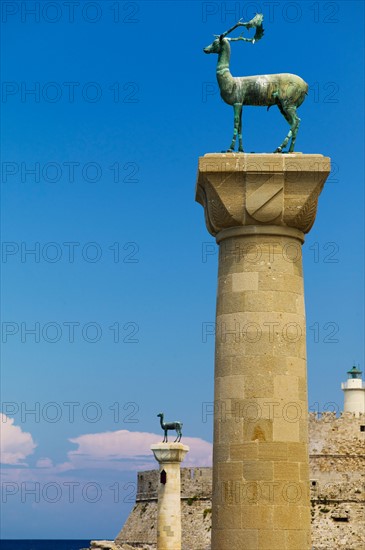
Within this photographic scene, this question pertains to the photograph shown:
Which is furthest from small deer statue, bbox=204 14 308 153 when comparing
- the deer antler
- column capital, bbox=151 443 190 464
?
column capital, bbox=151 443 190 464

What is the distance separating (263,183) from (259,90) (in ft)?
4.97

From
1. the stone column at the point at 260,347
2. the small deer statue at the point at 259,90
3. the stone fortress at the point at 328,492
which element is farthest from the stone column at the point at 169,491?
the stone fortress at the point at 328,492

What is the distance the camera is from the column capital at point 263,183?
43.8ft

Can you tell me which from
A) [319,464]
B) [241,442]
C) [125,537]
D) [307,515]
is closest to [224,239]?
[241,442]

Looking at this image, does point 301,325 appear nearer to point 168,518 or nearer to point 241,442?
point 241,442

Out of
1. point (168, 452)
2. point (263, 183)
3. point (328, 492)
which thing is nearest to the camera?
point (263, 183)

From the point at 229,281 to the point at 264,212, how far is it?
1024 mm

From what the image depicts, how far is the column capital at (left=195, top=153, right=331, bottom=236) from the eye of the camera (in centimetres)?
1335

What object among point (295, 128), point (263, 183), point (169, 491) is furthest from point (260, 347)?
point (169, 491)

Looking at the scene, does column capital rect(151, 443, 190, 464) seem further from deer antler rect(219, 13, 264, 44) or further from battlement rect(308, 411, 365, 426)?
battlement rect(308, 411, 365, 426)

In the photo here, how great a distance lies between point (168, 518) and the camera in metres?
32.1

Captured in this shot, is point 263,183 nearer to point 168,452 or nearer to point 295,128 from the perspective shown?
point 295,128

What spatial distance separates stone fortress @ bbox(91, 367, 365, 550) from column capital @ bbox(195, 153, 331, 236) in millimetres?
50729

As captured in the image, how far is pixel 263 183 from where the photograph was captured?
13.4m
